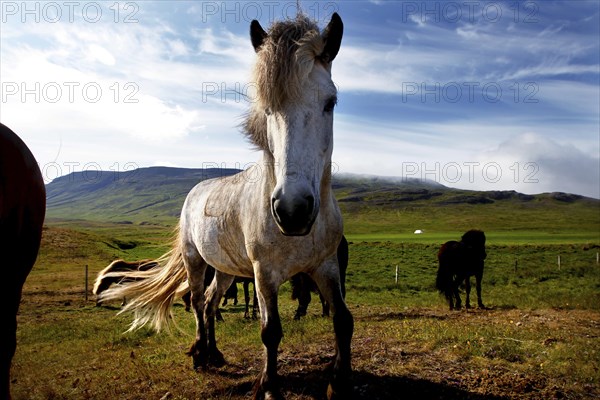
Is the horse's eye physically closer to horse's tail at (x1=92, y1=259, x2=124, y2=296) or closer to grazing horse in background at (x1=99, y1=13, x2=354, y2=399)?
grazing horse in background at (x1=99, y1=13, x2=354, y2=399)

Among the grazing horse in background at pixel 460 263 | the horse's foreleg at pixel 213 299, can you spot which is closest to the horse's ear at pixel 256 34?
the horse's foreleg at pixel 213 299

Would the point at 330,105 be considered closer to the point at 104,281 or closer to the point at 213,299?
the point at 213,299

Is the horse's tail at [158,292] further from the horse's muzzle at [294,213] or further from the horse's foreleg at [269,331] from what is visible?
the horse's muzzle at [294,213]

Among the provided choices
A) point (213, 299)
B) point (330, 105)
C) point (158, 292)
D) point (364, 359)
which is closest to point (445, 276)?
point (364, 359)

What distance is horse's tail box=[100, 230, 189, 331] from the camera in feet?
22.0

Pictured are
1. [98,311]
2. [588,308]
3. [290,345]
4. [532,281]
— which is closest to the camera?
[290,345]

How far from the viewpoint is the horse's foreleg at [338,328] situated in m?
3.59

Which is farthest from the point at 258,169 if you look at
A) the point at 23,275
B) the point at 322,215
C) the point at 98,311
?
the point at 98,311

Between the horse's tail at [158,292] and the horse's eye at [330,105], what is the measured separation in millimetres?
4435

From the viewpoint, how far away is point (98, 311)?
53.8ft

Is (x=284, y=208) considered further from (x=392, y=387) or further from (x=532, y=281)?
(x=532, y=281)

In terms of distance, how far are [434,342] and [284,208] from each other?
3.93 metres

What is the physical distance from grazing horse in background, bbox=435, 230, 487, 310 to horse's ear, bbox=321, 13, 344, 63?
11601 mm

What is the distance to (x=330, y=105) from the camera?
3.13 meters
